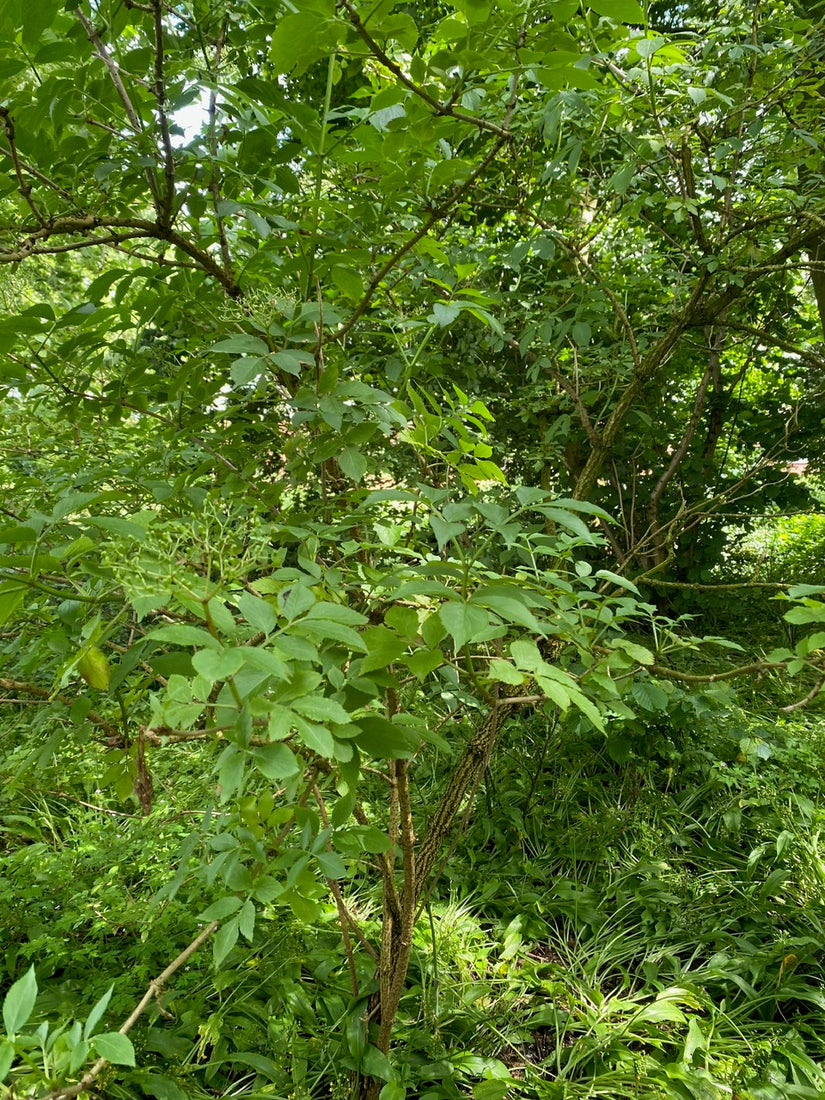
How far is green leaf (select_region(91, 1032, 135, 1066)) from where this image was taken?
0.55m

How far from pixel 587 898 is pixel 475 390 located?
6.48ft

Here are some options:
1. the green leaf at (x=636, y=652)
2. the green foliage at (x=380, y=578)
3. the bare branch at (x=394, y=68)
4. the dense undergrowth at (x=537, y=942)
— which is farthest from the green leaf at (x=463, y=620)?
the dense undergrowth at (x=537, y=942)

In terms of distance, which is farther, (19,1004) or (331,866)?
(331,866)

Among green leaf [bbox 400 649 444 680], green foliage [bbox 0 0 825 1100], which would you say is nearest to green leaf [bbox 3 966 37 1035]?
green foliage [bbox 0 0 825 1100]

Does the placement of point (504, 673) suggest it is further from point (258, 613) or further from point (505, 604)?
point (258, 613)

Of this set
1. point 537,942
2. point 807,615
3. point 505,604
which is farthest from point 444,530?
point 537,942

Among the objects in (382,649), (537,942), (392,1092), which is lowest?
(537,942)

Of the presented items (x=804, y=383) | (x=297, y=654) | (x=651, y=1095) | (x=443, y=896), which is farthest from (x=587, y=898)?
(x=804, y=383)

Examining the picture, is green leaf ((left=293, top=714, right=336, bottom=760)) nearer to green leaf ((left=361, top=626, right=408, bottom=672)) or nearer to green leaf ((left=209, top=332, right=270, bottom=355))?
green leaf ((left=361, top=626, right=408, bottom=672))

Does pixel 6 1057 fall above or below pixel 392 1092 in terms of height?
above

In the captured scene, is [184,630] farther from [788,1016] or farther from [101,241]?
[788,1016]

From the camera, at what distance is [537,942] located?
2.26 meters

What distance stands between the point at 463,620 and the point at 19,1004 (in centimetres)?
49

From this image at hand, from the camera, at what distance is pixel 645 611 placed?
44.6 inches
